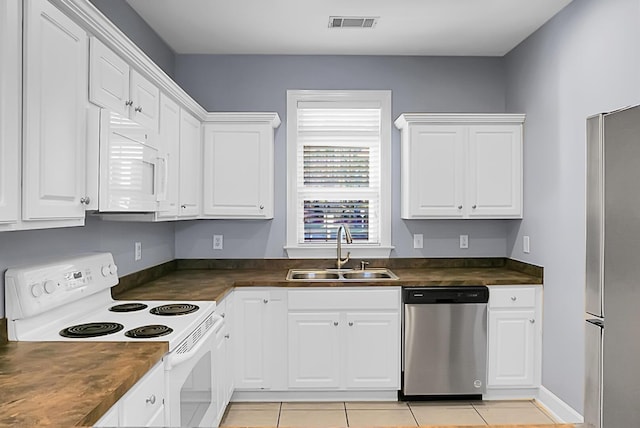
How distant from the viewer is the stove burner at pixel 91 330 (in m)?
2.08

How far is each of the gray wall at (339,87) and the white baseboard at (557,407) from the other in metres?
1.15

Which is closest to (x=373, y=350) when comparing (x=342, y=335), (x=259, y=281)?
(x=342, y=335)

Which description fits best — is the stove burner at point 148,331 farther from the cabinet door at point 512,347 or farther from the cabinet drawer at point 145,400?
the cabinet door at point 512,347

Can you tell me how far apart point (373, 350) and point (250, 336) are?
0.85 metres

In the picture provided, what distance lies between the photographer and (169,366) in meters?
1.98

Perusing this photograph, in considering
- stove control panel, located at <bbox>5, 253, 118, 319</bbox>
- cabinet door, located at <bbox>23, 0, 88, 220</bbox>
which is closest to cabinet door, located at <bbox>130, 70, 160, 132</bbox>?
cabinet door, located at <bbox>23, 0, 88, 220</bbox>

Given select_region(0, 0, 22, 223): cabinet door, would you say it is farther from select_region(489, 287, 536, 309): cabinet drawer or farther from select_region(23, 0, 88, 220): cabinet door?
select_region(489, 287, 536, 309): cabinet drawer

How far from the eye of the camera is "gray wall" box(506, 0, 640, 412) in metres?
2.72

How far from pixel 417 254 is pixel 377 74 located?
151 centimetres

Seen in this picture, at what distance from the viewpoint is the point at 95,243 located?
2.75m

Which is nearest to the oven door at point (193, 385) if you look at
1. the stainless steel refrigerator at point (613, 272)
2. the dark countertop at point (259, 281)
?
the dark countertop at point (259, 281)

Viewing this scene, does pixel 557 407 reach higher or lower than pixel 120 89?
lower

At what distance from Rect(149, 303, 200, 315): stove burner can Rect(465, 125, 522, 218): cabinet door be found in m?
2.25

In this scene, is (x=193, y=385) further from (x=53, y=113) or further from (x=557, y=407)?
(x=557, y=407)
